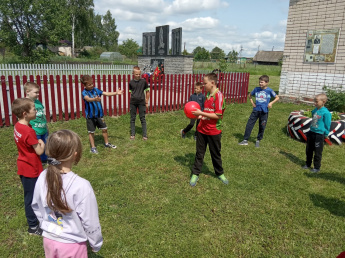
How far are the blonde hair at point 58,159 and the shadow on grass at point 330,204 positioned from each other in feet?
12.5

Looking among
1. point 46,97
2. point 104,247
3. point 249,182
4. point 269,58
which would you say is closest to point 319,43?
point 249,182

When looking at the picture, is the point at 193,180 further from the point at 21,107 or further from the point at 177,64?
the point at 177,64

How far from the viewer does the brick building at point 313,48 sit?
10.9 metres

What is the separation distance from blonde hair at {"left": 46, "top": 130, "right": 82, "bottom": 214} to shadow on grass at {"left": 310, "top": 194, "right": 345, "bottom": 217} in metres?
3.80

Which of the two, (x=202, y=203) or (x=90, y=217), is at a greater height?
(x=90, y=217)

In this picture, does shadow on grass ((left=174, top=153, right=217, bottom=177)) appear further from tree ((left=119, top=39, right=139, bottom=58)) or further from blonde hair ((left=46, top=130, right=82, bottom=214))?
tree ((left=119, top=39, right=139, bottom=58))

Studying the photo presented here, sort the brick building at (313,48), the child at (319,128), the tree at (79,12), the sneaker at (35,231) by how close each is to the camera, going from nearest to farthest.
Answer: the sneaker at (35,231) → the child at (319,128) → the brick building at (313,48) → the tree at (79,12)

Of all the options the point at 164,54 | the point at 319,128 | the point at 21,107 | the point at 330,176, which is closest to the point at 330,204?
the point at 330,176

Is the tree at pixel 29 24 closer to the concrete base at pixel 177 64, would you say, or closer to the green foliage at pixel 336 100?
the concrete base at pixel 177 64

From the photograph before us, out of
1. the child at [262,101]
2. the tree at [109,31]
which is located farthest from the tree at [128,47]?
the child at [262,101]

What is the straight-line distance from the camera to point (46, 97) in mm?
7824

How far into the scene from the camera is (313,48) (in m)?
11.7

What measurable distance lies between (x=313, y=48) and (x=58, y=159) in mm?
12934

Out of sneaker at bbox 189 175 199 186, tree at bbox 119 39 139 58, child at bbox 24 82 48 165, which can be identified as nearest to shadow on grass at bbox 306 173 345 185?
sneaker at bbox 189 175 199 186
